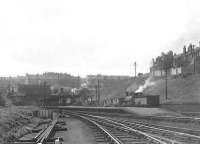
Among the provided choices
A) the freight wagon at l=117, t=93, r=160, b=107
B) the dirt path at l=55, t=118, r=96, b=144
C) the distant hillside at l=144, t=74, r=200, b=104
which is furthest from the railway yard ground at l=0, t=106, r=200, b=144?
the distant hillside at l=144, t=74, r=200, b=104

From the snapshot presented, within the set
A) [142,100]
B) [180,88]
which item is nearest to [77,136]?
[142,100]

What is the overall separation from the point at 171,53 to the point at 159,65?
627 centimetres

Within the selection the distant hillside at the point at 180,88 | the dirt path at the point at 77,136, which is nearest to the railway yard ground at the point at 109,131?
the dirt path at the point at 77,136

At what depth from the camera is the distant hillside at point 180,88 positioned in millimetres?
86831

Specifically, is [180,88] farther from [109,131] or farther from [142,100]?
[109,131]

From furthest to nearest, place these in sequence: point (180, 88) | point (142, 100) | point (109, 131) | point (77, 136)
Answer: point (180, 88) < point (142, 100) < point (109, 131) < point (77, 136)

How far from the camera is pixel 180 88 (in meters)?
97.1

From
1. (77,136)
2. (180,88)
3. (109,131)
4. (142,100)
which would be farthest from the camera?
(180,88)

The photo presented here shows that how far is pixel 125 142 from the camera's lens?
17.5m

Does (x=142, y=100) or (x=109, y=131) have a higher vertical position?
(x=142, y=100)

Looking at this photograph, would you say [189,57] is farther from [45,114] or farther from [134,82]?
[45,114]

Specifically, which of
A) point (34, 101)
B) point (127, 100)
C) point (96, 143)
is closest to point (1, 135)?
point (96, 143)

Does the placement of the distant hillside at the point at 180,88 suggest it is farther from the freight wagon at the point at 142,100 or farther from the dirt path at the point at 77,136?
the dirt path at the point at 77,136

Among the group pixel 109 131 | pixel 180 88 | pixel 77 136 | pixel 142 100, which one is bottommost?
pixel 77 136
